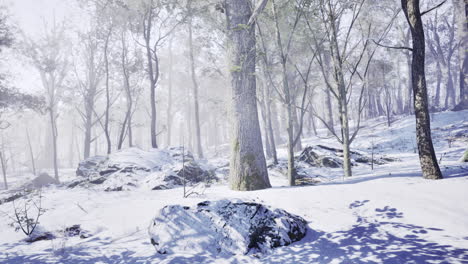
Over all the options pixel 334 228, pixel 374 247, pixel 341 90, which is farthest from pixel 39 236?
pixel 341 90

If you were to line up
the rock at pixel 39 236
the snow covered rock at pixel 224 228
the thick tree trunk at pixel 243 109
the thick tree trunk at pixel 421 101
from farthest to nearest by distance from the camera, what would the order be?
the thick tree trunk at pixel 243 109, the thick tree trunk at pixel 421 101, the rock at pixel 39 236, the snow covered rock at pixel 224 228

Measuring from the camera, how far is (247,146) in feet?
17.2

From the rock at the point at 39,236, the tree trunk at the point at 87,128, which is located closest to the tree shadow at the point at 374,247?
the rock at the point at 39,236

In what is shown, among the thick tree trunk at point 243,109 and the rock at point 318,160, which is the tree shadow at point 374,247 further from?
the rock at point 318,160

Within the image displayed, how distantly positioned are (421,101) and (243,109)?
3.50 meters

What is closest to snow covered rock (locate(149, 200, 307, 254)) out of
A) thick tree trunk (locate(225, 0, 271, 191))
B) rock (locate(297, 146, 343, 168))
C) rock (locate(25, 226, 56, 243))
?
thick tree trunk (locate(225, 0, 271, 191))

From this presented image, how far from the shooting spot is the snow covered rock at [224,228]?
116 inches

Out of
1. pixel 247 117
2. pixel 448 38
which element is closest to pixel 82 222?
pixel 247 117

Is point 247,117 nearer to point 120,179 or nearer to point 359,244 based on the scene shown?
point 359,244

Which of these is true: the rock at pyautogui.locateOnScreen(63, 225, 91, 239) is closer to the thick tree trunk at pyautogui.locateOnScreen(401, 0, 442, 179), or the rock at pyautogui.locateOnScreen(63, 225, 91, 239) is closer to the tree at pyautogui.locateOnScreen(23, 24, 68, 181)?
the thick tree trunk at pyautogui.locateOnScreen(401, 0, 442, 179)

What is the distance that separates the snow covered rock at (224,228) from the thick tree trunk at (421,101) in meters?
2.80

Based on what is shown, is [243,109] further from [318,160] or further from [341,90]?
[318,160]

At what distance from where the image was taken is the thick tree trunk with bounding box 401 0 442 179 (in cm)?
414

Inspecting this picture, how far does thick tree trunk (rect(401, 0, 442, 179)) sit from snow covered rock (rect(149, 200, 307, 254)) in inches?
110
